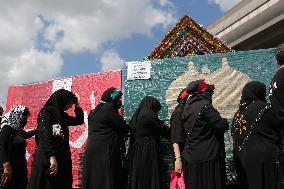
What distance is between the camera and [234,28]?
7.21m

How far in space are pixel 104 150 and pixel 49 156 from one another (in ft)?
2.07

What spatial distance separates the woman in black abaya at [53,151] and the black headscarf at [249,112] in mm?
1776

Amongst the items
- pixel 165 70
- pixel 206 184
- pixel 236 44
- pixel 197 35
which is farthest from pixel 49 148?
pixel 236 44

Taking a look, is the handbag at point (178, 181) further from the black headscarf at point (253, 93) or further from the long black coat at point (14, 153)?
the long black coat at point (14, 153)

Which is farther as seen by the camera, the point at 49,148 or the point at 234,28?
the point at 234,28

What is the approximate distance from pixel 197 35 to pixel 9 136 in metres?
2.77

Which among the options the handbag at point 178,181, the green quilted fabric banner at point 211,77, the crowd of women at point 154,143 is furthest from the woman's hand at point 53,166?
the green quilted fabric banner at point 211,77

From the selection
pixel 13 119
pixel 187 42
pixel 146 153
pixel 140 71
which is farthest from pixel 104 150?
pixel 187 42

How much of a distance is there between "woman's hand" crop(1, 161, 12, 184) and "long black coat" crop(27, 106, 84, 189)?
0.65 meters

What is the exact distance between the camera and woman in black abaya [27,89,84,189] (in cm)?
402

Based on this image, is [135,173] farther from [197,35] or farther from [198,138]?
[197,35]

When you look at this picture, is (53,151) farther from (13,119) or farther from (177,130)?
(177,130)

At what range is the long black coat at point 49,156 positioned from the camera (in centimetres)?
402

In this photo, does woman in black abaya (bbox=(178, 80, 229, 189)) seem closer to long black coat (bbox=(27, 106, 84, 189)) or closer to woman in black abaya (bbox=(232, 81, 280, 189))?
woman in black abaya (bbox=(232, 81, 280, 189))
